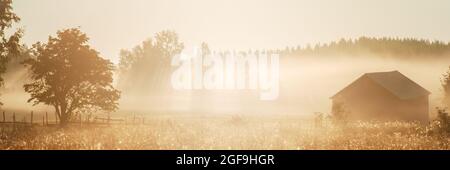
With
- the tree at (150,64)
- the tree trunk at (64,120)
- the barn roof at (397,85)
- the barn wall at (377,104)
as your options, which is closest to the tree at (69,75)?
the tree trunk at (64,120)

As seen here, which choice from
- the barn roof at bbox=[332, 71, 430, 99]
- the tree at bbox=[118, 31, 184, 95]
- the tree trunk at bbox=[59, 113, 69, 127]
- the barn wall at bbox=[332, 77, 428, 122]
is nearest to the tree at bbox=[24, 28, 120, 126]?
the tree trunk at bbox=[59, 113, 69, 127]

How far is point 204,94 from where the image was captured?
106 meters

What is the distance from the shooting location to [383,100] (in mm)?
50938

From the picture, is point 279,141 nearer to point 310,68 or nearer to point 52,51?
point 52,51

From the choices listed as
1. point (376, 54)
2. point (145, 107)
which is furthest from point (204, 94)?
point (376, 54)

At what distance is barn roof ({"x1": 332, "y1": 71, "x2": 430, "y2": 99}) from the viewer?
51562 mm

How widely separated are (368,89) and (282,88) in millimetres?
88198

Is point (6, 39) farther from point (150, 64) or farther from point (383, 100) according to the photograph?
point (150, 64)
